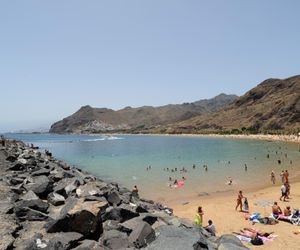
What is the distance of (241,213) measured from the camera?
2361 cm

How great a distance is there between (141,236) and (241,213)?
17037 mm

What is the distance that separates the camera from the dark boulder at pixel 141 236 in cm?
837

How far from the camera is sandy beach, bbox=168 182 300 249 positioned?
16.7 meters

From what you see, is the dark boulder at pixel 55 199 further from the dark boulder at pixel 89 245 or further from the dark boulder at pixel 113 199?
the dark boulder at pixel 89 245

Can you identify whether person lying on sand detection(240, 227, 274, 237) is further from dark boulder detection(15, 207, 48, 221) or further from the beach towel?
dark boulder detection(15, 207, 48, 221)

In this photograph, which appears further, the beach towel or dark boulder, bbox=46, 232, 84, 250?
the beach towel

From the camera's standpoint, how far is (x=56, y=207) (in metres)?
12.1

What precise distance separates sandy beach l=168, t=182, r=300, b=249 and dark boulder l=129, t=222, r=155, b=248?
30.2 feet

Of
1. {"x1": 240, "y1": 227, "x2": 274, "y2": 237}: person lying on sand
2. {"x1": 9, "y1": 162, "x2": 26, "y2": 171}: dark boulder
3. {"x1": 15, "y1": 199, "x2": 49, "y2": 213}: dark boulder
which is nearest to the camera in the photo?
{"x1": 15, "y1": 199, "x2": 49, "y2": 213}: dark boulder

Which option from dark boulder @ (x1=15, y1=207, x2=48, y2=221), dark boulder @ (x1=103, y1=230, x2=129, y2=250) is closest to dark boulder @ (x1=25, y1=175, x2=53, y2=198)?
dark boulder @ (x1=15, y1=207, x2=48, y2=221)

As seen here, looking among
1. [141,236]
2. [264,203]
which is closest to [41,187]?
[141,236]

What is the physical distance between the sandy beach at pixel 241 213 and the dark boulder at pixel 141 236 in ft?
30.2

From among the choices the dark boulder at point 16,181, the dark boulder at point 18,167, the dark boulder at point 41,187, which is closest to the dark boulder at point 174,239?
the dark boulder at point 41,187

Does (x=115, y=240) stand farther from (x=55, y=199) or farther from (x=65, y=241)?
(x=55, y=199)
